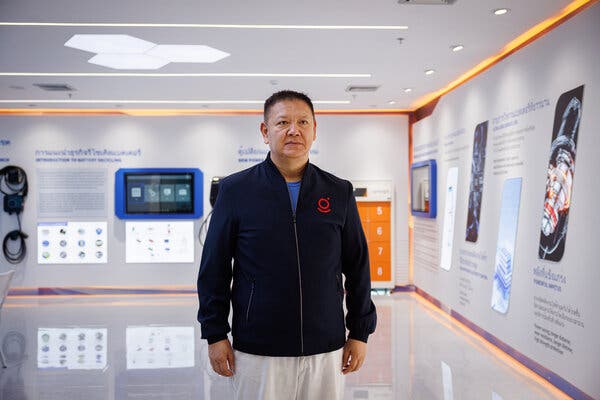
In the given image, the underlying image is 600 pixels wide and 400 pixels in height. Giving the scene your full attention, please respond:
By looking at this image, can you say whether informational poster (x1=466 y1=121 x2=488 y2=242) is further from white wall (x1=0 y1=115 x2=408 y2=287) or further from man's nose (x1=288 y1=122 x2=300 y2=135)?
man's nose (x1=288 y1=122 x2=300 y2=135)

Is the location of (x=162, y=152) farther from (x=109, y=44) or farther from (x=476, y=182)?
(x=476, y=182)

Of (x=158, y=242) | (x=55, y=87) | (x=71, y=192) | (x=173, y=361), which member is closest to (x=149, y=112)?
(x=71, y=192)

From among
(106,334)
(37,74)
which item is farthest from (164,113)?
(106,334)

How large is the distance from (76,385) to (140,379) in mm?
493

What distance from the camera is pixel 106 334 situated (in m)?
5.96

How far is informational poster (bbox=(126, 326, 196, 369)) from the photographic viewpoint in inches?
188

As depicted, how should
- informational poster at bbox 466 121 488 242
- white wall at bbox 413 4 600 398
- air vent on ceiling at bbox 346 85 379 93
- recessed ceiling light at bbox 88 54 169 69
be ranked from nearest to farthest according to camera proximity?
white wall at bbox 413 4 600 398, recessed ceiling light at bbox 88 54 169 69, informational poster at bbox 466 121 488 242, air vent on ceiling at bbox 346 85 379 93

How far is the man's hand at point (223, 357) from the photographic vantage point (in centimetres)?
177

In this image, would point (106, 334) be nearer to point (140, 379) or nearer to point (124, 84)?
point (140, 379)

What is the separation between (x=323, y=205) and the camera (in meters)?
1.83

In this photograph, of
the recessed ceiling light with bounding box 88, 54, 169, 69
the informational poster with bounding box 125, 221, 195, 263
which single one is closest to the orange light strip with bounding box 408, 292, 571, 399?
the informational poster with bounding box 125, 221, 195, 263

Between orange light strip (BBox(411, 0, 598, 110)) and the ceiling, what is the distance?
3.7 inches

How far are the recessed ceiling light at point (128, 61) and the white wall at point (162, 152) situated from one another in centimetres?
296

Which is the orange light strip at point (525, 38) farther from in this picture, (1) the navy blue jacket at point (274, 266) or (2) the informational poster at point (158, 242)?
(2) the informational poster at point (158, 242)
